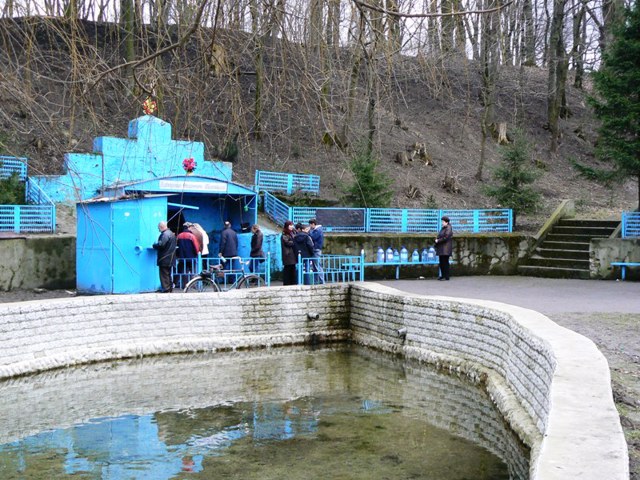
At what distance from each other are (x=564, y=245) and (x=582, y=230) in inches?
47.1

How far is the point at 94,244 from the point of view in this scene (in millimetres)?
15625

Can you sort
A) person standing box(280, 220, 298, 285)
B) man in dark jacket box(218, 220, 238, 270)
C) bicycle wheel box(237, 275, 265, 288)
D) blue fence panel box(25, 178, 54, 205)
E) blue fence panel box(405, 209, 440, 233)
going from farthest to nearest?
blue fence panel box(405, 209, 440, 233), blue fence panel box(25, 178, 54, 205), man in dark jacket box(218, 220, 238, 270), person standing box(280, 220, 298, 285), bicycle wheel box(237, 275, 265, 288)

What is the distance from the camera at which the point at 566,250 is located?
21.8 meters

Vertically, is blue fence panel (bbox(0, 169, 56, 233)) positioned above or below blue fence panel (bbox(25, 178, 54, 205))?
below

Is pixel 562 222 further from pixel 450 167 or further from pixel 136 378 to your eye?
pixel 136 378

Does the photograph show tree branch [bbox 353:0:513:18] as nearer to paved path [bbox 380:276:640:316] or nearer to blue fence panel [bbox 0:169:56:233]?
paved path [bbox 380:276:640:316]

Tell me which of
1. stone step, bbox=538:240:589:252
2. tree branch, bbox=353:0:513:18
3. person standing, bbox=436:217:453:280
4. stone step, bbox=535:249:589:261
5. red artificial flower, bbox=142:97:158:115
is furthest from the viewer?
stone step, bbox=538:240:589:252

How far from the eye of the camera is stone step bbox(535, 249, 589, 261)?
21344mm

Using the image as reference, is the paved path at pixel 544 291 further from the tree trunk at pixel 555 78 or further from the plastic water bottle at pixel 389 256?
the tree trunk at pixel 555 78

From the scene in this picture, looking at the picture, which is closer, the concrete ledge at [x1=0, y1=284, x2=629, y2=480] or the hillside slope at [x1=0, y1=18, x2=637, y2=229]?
the hillside slope at [x1=0, y1=18, x2=637, y2=229]

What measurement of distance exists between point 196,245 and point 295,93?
462 inches

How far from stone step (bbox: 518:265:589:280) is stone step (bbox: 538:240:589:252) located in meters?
1.23

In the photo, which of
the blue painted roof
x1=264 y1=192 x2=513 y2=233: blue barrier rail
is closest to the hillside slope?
the blue painted roof

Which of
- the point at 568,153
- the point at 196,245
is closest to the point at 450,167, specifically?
the point at 568,153
